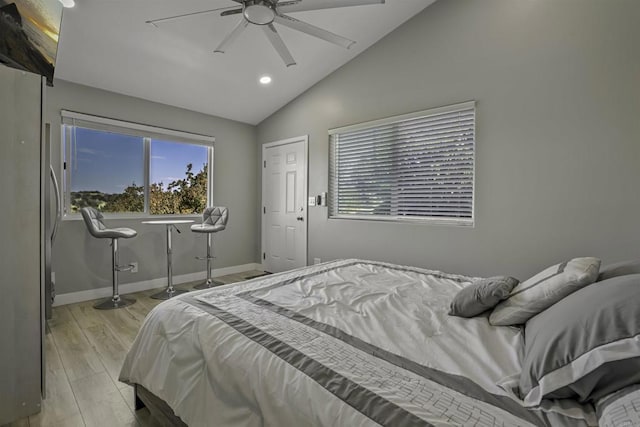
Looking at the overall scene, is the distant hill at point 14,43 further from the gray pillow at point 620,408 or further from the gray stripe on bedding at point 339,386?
the gray pillow at point 620,408

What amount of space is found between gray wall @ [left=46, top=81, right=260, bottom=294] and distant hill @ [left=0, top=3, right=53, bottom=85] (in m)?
1.20

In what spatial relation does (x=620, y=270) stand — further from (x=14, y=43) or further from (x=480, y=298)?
(x=14, y=43)

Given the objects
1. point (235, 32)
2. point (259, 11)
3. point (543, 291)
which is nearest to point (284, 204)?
point (235, 32)

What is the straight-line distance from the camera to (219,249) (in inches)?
189

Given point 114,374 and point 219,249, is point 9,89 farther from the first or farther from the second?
point 219,249

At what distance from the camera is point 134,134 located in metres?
3.91

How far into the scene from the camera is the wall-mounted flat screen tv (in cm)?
198

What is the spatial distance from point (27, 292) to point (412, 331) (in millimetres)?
1926

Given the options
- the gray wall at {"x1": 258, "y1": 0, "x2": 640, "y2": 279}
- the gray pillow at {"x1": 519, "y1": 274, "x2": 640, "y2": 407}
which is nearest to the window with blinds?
the gray wall at {"x1": 258, "y1": 0, "x2": 640, "y2": 279}

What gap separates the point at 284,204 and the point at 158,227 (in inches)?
70.0

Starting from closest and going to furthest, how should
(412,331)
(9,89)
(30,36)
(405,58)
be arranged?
(412,331) < (9,89) < (30,36) < (405,58)

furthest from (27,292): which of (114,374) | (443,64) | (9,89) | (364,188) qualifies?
(443,64)

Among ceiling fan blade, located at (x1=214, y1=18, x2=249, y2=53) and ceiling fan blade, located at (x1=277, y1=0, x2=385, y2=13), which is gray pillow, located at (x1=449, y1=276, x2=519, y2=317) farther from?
ceiling fan blade, located at (x1=214, y1=18, x2=249, y2=53)

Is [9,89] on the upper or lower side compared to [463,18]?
lower
